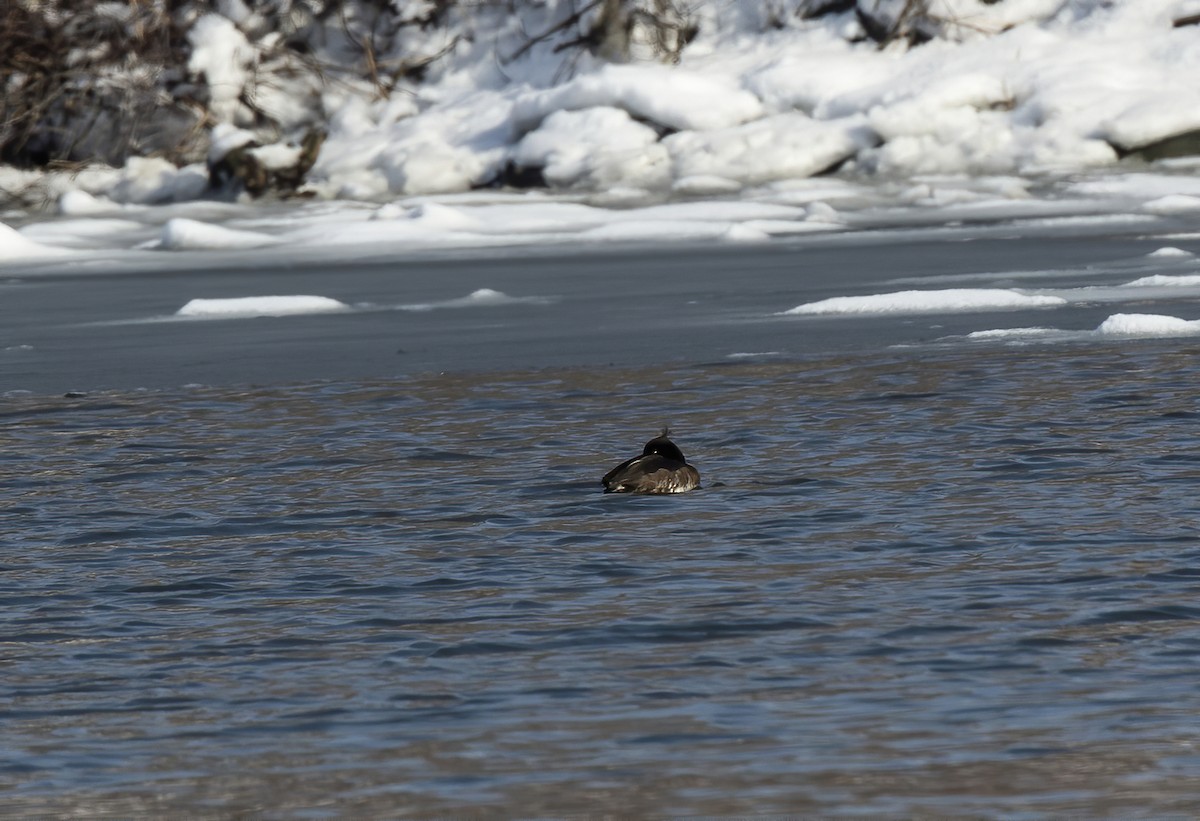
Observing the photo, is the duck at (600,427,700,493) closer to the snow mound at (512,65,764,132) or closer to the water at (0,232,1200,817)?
the water at (0,232,1200,817)

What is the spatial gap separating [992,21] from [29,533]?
1590 centimetres

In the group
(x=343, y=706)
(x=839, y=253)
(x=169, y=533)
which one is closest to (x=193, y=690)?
(x=343, y=706)

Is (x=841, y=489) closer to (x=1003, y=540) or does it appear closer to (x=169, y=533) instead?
(x=1003, y=540)

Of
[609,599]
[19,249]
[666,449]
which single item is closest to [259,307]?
[19,249]

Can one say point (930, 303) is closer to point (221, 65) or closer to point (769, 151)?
point (769, 151)

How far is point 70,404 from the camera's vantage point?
9.99 meters

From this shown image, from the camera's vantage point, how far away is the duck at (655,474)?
24.6ft

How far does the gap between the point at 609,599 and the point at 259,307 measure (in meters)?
7.32

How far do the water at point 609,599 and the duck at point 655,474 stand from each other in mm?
60

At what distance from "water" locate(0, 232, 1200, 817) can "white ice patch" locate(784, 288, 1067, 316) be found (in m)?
1.74

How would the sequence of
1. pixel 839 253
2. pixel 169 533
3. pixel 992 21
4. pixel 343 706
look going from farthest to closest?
pixel 992 21, pixel 839 253, pixel 169 533, pixel 343 706

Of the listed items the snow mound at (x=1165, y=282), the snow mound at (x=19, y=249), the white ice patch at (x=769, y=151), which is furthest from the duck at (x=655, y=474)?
the white ice patch at (x=769, y=151)

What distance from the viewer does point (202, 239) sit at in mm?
16719

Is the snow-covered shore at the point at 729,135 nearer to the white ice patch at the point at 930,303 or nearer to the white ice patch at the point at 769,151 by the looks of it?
the white ice patch at the point at 769,151
